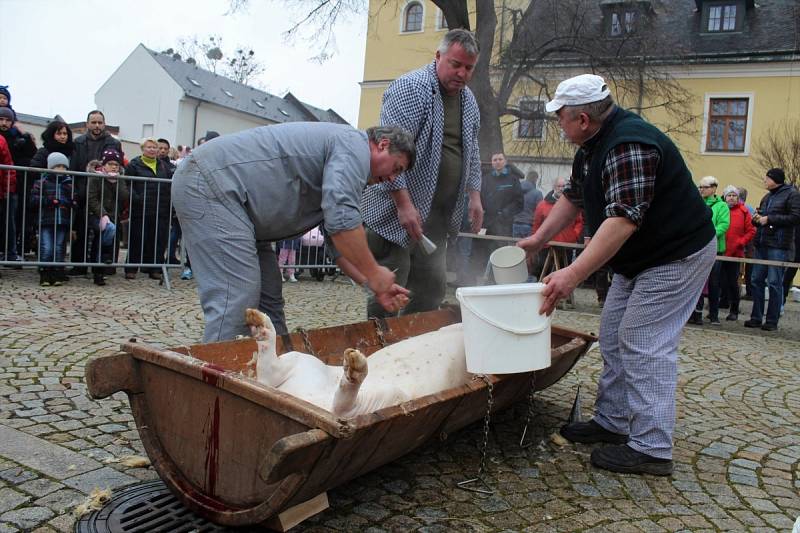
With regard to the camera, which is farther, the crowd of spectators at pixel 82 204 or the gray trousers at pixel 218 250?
Result: the crowd of spectators at pixel 82 204

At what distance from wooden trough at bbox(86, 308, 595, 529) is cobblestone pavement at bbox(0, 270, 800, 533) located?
40 cm

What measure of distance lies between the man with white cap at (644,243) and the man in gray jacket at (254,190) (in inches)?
39.0

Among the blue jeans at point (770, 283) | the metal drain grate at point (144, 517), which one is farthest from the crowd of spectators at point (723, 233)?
the metal drain grate at point (144, 517)

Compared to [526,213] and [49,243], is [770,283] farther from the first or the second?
[49,243]

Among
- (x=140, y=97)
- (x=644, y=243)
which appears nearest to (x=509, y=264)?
(x=644, y=243)

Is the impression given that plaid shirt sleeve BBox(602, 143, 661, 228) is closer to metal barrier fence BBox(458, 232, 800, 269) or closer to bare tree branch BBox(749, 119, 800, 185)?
metal barrier fence BBox(458, 232, 800, 269)

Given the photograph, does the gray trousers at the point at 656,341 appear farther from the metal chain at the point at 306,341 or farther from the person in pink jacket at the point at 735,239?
the person in pink jacket at the point at 735,239

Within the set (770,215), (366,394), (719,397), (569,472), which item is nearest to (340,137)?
(366,394)

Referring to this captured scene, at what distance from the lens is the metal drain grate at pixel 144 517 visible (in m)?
2.74

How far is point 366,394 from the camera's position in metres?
3.03

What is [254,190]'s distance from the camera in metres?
3.53

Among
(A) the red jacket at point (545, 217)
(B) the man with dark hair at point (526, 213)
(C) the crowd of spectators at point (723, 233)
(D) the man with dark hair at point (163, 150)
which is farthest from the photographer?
(B) the man with dark hair at point (526, 213)

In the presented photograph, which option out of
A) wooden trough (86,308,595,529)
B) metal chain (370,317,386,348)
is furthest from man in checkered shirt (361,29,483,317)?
wooden trough (86,308,595,529)

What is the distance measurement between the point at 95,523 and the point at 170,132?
44601mm
